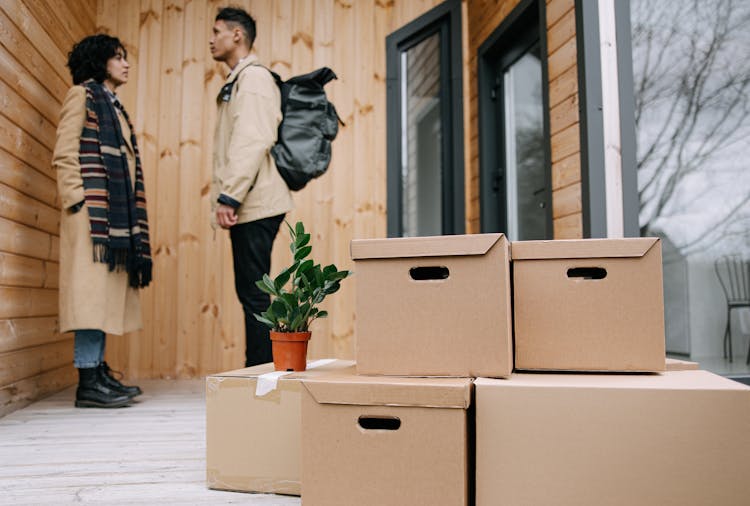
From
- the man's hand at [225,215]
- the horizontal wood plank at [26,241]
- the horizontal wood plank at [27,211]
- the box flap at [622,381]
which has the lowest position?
the box flap at [622,381]

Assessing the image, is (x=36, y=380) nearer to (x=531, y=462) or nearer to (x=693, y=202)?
(x=531, y=462)

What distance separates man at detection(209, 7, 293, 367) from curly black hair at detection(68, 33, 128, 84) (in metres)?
0.64

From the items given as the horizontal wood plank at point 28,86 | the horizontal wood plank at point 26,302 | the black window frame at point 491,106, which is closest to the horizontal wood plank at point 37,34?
the horizontal wood plank at point 28,86

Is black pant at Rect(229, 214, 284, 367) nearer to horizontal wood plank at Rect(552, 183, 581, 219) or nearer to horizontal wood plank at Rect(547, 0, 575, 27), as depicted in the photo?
horizontal wood plank at Rect(552, 183, 581, 219)

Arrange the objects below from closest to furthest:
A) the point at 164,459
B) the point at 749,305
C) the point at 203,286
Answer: the point at 164,459 → the point at 749,305 → the point at 203,286

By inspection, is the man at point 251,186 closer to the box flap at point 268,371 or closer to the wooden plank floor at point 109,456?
the wooden plank floor at point 109,456

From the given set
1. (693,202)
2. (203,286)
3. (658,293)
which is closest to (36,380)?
(203,286)

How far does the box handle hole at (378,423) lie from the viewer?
1.29 meters

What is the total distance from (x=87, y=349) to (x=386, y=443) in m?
1.84

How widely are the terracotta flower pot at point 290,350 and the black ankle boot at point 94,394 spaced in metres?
1.31

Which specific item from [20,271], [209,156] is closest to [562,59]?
[209,156]

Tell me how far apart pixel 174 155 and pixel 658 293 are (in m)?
3.01

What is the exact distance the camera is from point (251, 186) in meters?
2.38

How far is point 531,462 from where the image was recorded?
3.84ft
